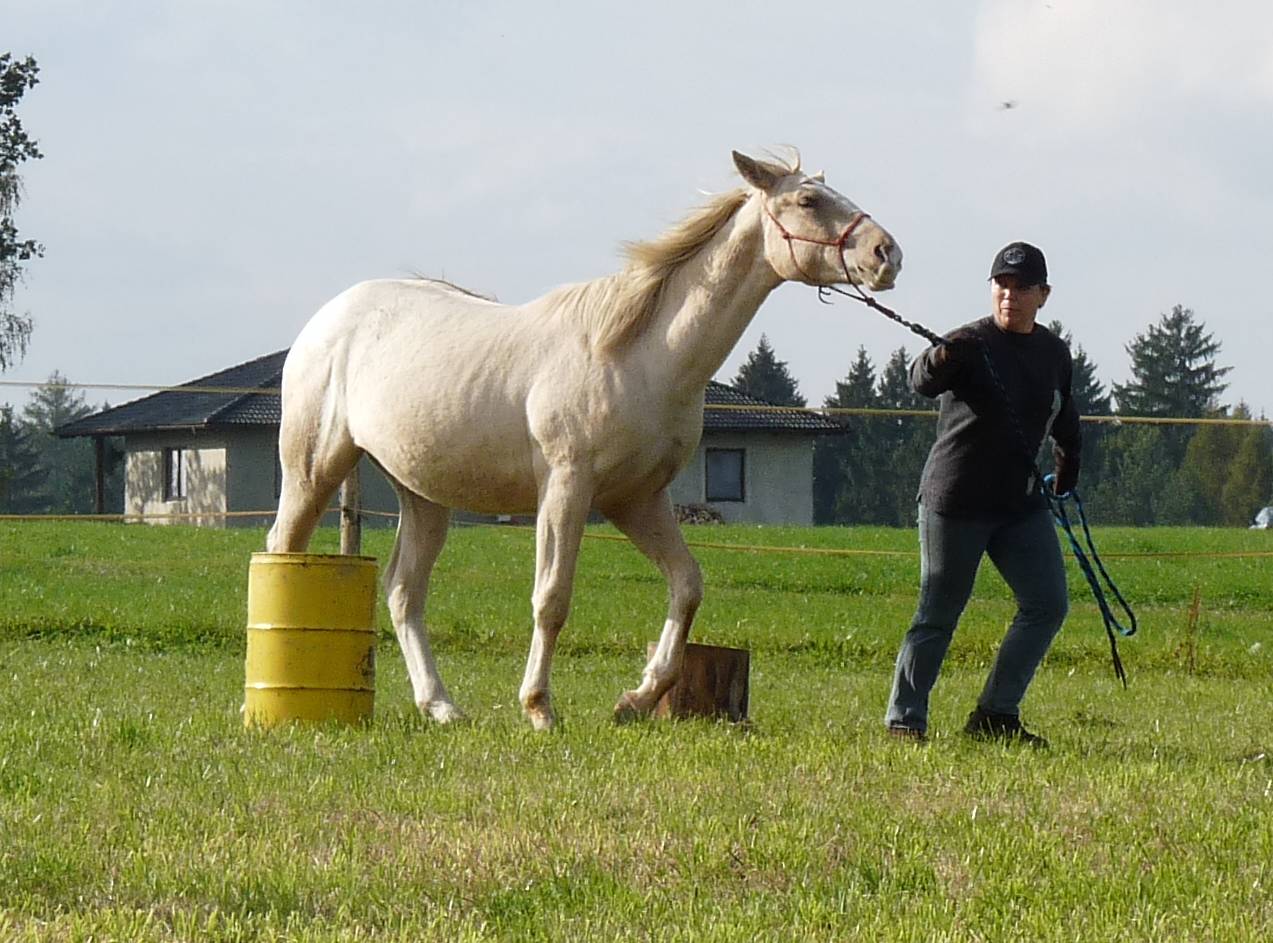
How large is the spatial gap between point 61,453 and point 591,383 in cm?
12770

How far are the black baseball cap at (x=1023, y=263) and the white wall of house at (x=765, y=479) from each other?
152 ft

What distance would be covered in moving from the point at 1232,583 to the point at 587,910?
81.2ft

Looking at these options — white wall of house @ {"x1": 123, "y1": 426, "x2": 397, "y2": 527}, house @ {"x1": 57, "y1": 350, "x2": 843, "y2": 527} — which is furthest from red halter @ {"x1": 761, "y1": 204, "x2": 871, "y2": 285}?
house @ {"x1": 57, "y1": 350, "x2": 843, "y2": 527}

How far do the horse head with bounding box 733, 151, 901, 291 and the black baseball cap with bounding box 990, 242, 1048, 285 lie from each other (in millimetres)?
566

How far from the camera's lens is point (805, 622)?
58.6 feet

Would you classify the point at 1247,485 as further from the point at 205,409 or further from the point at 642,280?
the point at 642,280

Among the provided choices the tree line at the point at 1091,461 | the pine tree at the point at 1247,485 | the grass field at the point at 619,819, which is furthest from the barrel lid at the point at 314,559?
the pine tree at the point at 1247,485

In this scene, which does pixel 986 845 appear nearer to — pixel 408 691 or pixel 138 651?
pixel 408 691

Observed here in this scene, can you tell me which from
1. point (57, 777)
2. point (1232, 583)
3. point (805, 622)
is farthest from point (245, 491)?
point (57, 777)

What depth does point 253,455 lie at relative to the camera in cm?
5159

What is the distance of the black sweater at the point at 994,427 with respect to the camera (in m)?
7.95

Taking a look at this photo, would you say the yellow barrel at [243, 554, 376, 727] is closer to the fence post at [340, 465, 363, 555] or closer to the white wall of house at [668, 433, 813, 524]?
the fence post at [340, 465, 363, 555]

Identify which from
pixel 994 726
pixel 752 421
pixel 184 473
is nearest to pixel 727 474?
pixel 752 421

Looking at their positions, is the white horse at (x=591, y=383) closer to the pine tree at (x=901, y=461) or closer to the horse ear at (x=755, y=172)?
the horse ear at (x=755, y=172)
